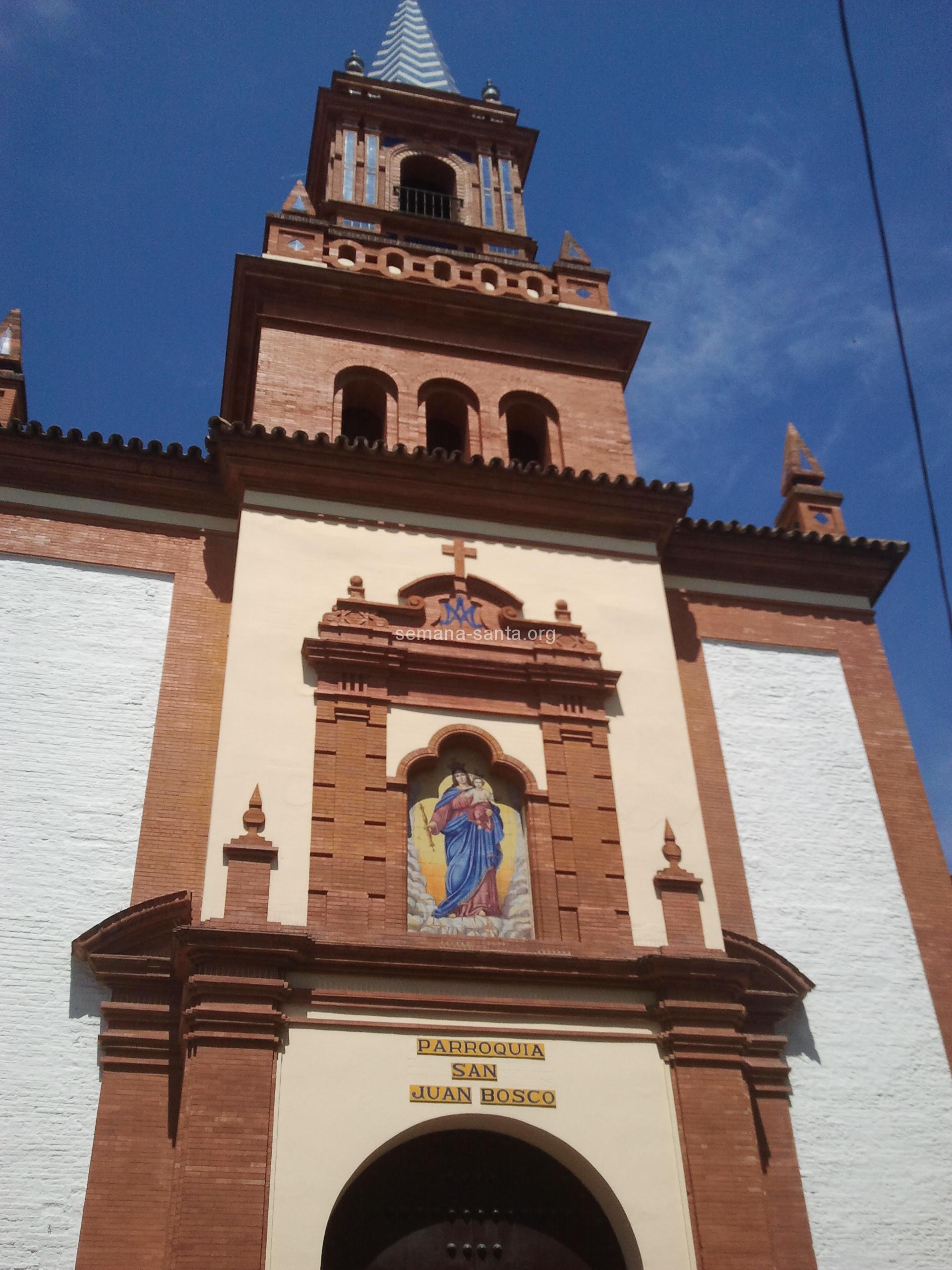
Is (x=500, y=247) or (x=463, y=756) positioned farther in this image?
(x=500, y=247)

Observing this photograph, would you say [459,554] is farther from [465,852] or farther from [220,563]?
[465,852]

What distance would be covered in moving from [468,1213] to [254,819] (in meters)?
3.67

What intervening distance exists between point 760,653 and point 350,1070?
24.1 ft

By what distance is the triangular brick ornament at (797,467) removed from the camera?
56.7 feet

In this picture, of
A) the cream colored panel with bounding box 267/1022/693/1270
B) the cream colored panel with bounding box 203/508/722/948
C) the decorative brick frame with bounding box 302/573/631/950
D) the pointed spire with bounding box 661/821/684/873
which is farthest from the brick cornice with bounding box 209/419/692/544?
the cream colored panel with bounding box 267/1022/693/1270

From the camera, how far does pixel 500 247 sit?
67.7 feet

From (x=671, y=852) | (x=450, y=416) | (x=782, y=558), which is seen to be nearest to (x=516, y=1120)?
(x=671, y=852)

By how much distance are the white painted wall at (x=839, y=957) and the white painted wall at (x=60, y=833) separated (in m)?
6.18

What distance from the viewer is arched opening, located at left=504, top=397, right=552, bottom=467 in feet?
55.7

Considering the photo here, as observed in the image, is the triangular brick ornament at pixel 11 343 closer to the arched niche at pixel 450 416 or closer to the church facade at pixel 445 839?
the church facade at pixel 445 839

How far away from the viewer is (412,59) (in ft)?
86.1

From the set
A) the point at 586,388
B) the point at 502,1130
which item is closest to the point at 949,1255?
the point at 502,1130

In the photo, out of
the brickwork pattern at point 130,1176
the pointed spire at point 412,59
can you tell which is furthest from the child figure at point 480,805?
the pointed spire at point 412,59

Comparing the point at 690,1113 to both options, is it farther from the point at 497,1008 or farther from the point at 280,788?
the point at 280,788
